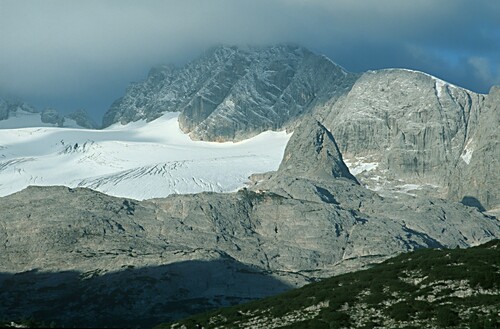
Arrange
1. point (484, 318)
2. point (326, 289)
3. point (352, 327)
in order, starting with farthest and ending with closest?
point (326, 289) < point (352, 327) < point (484, 318)

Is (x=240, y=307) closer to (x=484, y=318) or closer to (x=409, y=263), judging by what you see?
(x=409, y=263)

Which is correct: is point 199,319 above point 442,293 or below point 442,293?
below

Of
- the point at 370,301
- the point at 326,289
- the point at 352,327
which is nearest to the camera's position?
the point at 352,327

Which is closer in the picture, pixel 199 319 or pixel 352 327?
pixel 352 327

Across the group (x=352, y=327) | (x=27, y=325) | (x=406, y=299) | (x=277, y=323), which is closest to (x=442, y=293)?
(x=406, y=299)

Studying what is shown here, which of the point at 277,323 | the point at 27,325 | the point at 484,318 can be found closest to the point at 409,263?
the point at 277,323

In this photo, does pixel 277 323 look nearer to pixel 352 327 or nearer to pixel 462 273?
pixel 352 327
